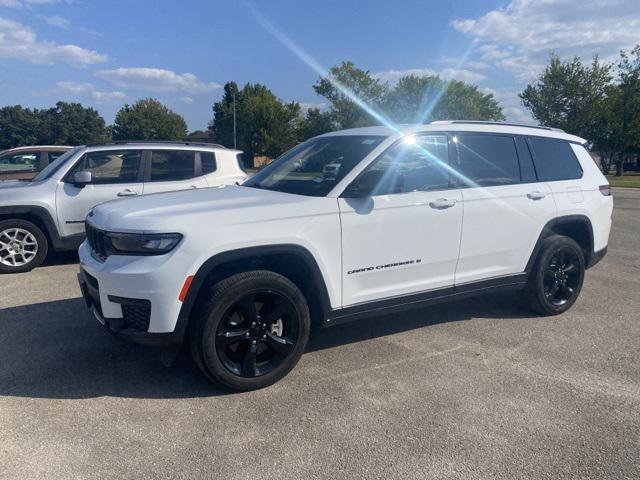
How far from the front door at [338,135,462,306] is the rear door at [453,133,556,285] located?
0.54 ft

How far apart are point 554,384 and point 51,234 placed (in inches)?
250

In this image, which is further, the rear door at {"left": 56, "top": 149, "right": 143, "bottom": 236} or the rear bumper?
the rear door at {"left": 56, "top": 149, "right": 143, "bottom": 236}

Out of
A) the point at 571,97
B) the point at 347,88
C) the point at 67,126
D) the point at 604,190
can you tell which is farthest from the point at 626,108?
the point at 67,126

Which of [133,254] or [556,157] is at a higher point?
[556,157]

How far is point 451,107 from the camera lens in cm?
4931

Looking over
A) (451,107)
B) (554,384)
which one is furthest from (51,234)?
(451,107)

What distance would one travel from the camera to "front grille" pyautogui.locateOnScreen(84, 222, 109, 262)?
3.43 metres

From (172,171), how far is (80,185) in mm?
1296

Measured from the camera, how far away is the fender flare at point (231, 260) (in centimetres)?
319

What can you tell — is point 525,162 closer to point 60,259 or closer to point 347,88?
point 60,259

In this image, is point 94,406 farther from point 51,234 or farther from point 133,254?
point 51,234

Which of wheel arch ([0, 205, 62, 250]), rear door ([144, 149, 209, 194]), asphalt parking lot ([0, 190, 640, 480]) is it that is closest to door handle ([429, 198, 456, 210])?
asphalt parking lot ([0, 190, 640, 480])

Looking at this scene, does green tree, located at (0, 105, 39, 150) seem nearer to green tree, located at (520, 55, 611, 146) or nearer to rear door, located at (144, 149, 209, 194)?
green tree, located at (520, 55, 611, 146)

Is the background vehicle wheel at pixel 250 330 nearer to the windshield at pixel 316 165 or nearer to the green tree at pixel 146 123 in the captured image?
the windshield at pixel 316 165
